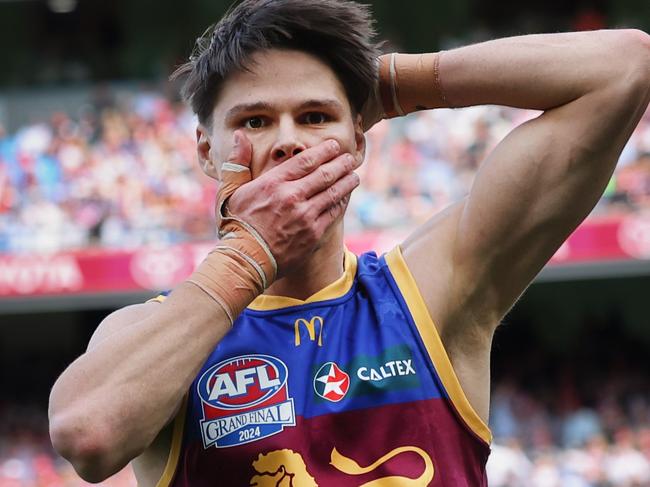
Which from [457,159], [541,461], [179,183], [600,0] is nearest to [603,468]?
[541,461]

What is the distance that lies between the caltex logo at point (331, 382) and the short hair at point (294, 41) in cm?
69

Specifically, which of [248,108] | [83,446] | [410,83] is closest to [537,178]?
[410,83]

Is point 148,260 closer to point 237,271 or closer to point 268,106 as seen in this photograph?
point 268,106

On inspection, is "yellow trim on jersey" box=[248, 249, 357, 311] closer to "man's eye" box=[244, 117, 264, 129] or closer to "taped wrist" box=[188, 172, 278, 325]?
"taped wrist" box=[188, 172, 278, 325]

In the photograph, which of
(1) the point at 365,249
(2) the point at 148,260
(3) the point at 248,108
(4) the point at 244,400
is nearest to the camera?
(4) the point at 244,400

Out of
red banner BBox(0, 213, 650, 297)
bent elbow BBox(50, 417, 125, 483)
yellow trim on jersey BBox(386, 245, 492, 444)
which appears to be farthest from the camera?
red banner BBox(0, 213, 650, 297)

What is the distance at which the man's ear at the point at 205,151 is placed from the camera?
2.99 metres

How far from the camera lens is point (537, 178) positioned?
105 inches

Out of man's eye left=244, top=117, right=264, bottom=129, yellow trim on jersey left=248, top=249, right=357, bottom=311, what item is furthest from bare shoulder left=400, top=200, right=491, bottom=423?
man's eye left=244, top=117, right=264, bottom=129

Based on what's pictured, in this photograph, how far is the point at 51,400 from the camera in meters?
2.45

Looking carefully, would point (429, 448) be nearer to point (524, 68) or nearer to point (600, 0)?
point (524, 68)

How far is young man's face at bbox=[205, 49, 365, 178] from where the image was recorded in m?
2.71

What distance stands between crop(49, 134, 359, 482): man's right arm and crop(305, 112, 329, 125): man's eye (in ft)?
0.42

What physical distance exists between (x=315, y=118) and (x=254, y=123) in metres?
0.15
